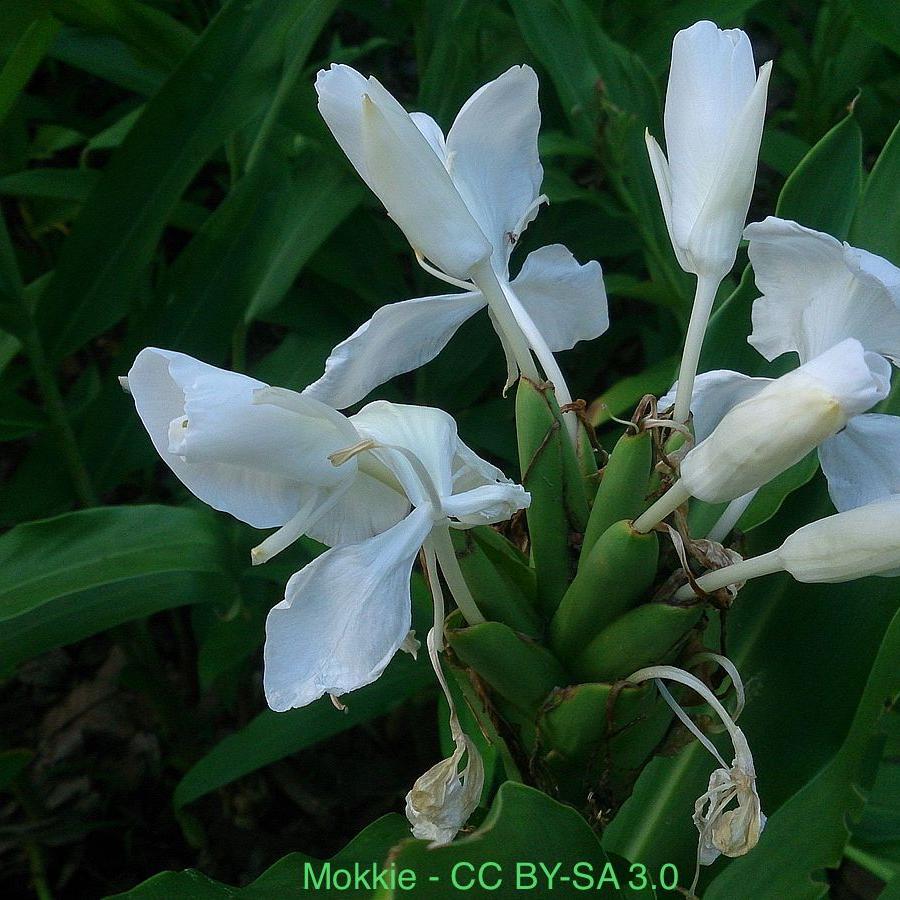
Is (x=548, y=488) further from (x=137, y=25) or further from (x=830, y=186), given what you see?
(x=137, y=25)

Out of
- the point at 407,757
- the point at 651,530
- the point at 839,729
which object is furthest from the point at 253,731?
the point at 651,530

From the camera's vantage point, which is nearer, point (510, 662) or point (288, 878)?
point (510, 662)

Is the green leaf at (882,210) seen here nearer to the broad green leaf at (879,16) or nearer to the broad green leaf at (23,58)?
the broad green leaf at (879,16)

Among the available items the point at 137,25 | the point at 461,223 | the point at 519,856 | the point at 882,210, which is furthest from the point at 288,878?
the point at 137,25

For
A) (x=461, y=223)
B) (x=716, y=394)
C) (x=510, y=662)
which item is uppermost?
(x=461, y=223)

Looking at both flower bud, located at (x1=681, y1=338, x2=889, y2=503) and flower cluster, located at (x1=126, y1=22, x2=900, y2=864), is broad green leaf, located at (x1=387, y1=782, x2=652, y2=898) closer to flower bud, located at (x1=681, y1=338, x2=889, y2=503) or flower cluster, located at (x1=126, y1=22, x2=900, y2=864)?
flower cluster, located at (x1=126, y1=22, x2=900, y2=864)

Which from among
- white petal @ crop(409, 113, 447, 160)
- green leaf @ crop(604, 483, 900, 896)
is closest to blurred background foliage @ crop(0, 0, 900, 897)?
green leaf @ crop(604, 483, 900, 896)

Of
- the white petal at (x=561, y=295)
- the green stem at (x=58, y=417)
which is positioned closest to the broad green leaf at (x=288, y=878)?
the white petal at (x=561, y=295)
